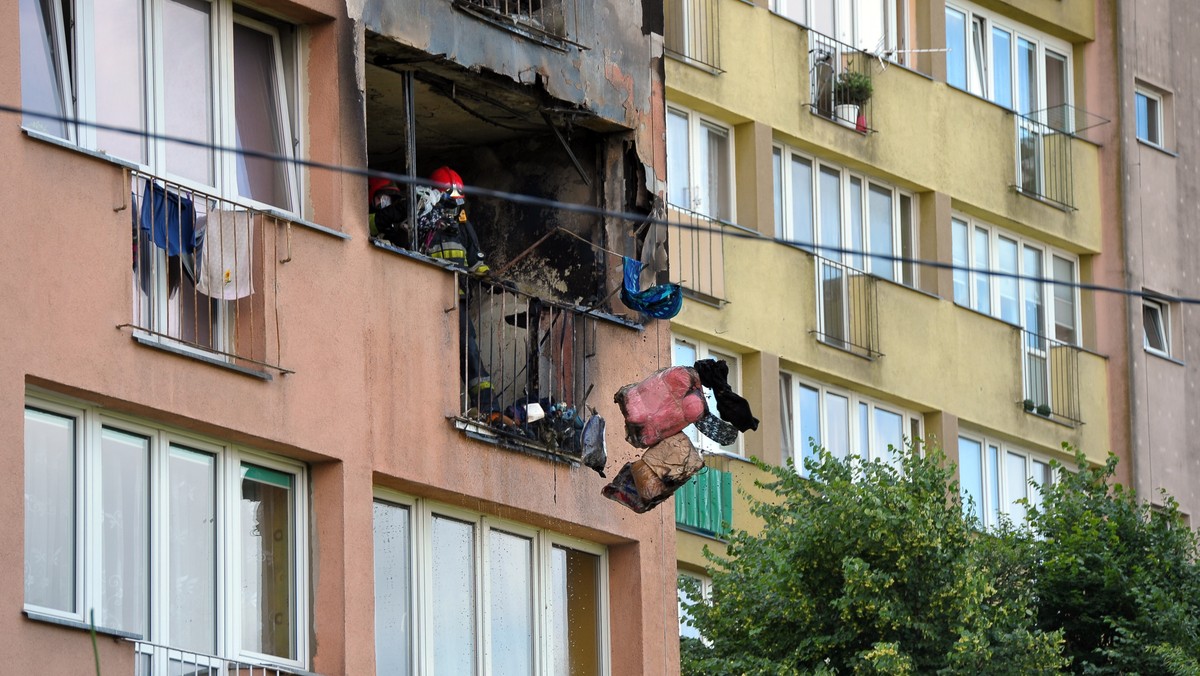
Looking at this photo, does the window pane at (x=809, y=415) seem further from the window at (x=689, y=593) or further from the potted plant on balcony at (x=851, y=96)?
the potted plant on balcony at (x=851, y=96)

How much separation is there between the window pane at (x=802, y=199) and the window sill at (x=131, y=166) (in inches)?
657

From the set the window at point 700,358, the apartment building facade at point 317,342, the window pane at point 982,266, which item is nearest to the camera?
the apartment building facade at point 317,342

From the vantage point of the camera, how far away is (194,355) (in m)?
17.0

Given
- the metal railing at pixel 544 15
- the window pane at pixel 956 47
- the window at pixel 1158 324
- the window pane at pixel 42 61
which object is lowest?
the window pane at pixel 42 61

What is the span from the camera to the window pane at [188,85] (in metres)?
17.7

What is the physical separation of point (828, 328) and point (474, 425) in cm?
1580

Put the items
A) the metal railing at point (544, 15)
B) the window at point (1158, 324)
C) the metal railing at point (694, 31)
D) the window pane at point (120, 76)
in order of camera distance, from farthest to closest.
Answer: the window at point (1158, 324), the metal railing at point (694, 31), the metal railing at point (544, 15), the window pane at point (120, 76)

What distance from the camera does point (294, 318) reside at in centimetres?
1781

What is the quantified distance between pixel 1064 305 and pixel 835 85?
5.87m

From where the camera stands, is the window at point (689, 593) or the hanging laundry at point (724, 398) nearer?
the hanging laundry at point (724, 398)

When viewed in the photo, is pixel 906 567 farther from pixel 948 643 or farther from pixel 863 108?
pixel 863 108

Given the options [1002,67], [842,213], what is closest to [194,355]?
[842,213]

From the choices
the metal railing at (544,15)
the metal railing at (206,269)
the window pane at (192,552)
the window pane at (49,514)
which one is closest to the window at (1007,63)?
the metal railing at (544,15)

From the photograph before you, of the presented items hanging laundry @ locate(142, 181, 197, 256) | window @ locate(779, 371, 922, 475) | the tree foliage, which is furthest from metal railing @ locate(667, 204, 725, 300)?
hanging laundry @ locate(142, 181, 197, 256)
